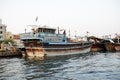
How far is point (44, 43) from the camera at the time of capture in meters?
35.9

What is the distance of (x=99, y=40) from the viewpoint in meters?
57.3

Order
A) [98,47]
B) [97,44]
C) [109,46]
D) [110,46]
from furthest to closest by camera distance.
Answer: [98,47] < [97,44] < [109,46] < [110,46]

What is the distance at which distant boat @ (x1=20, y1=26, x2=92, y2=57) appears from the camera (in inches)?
1417

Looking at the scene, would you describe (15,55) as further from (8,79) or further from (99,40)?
(99,40)

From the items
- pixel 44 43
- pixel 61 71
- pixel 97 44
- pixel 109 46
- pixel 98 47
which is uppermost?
pixel 44 43

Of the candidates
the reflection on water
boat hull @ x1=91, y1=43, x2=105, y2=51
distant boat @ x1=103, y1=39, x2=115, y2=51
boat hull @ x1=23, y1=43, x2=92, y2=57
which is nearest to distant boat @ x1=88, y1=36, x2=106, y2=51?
boat hull @ x1=91, y1=43, x2=105, y2=51

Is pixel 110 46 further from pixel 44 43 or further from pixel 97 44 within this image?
pixel 44 43

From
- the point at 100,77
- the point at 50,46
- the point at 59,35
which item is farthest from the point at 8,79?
the point at 59,35

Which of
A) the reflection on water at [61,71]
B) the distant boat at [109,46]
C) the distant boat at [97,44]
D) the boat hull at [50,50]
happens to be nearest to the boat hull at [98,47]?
the distant boat at [97,44]

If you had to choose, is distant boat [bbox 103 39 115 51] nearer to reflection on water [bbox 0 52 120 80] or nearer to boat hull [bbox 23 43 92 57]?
boat hull [bbox 23 43 92 57]

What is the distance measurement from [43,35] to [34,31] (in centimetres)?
204

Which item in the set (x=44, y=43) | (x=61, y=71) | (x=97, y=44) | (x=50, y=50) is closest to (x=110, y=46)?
(x=97, y=44)

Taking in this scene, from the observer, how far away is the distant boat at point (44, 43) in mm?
36000

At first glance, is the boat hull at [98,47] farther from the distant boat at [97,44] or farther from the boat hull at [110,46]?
the boat hull at [110,46]
